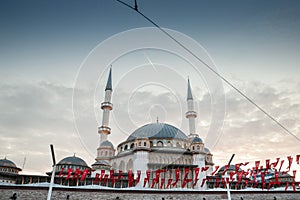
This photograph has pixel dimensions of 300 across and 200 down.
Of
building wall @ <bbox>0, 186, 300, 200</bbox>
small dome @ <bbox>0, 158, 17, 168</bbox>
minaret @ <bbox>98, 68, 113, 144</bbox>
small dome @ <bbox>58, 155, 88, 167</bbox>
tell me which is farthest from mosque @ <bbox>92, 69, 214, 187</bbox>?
small dome @ <bbox>0, 158, 17, 168</bbox>

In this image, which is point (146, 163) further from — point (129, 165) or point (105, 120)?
point (105, 120)

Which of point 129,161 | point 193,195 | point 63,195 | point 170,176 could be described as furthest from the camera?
point 129,161

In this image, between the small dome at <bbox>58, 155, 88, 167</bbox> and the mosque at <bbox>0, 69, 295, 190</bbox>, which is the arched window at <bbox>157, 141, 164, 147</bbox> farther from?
the small dome at <bbox>58, 155, 88, 167</bbox>

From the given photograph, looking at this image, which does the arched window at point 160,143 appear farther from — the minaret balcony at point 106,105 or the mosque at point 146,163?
the minaret balcony at point 106,105

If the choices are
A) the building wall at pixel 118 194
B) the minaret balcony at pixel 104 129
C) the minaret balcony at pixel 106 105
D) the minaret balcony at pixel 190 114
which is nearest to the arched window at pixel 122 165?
the minaret balcony at pixel 104 129

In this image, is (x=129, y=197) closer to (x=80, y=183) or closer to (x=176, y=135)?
(x=80, y=183)

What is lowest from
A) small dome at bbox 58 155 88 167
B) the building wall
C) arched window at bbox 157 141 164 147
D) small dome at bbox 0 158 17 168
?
the building wall

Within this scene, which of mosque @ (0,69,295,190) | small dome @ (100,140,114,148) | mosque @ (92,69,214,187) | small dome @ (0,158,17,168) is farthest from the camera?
small dome @ (100,140,114,148)

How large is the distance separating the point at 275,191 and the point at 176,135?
16790mm

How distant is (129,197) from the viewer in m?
18.2

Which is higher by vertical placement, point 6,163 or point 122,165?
point 122,165

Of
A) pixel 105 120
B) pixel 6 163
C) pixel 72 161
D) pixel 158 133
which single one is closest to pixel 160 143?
pixel 158 133

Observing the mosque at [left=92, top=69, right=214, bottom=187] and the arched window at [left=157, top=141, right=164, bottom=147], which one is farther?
the arched window at [left=157, top=141, right=164, bottom=147]

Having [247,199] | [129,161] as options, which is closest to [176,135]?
[129,161]
